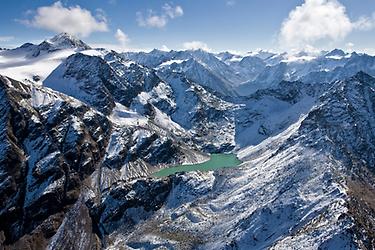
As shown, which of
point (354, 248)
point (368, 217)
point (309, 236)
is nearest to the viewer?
point (354, 248)

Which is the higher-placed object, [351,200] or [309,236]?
[351,200]

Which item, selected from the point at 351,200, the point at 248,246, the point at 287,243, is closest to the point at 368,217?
the point at 351,200


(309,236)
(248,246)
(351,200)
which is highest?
(351,200)

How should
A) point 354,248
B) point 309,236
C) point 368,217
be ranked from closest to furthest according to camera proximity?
1. point 354,248
2. point 309,236
3. point 368,217

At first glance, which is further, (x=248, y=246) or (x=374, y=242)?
(x=248, y=246)

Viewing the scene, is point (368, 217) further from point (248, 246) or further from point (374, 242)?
point (248, 246)

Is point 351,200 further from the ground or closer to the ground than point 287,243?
further from the ground

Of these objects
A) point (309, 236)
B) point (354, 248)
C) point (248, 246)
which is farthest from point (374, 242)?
point (248, 246)

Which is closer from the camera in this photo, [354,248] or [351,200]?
[354,248]

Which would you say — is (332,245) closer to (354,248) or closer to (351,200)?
(354,248)
